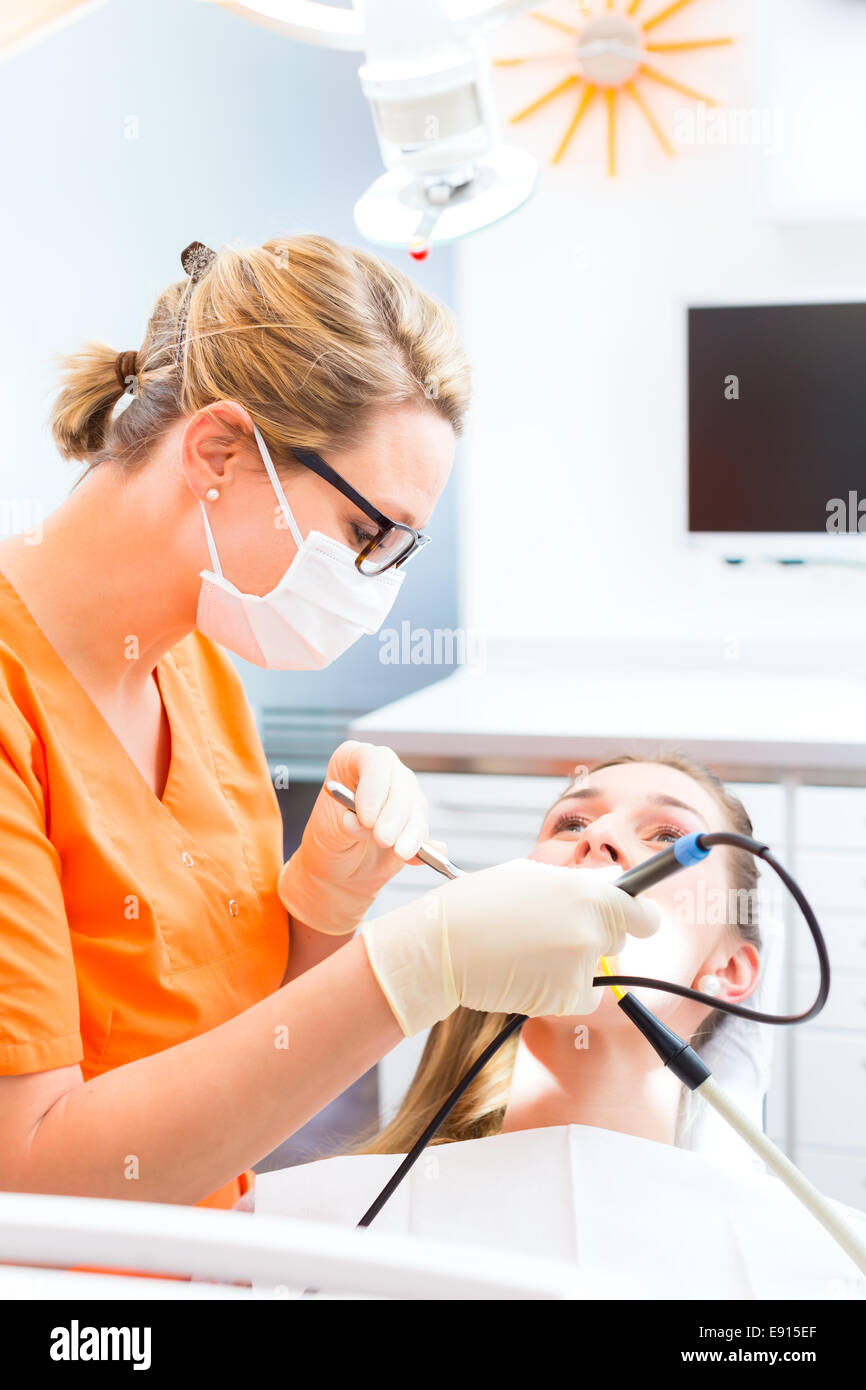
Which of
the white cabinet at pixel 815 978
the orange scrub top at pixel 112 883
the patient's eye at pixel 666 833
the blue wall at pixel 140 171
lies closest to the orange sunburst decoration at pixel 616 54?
the blue wall at pixel 140 171

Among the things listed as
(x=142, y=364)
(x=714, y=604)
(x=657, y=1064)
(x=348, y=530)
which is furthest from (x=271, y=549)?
(x=714, y=604)

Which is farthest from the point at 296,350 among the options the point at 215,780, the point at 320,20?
the point at 215,780

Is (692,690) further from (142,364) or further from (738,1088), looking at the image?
(142,364)

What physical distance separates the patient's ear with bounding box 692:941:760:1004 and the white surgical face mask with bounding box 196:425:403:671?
615 mm

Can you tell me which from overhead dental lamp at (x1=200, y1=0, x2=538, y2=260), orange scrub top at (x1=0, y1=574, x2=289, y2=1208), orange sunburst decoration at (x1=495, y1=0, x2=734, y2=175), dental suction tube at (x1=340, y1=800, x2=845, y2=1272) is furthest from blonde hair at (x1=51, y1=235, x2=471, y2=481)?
orange sunburst decoration at (x1=495, y1=0, x2=734, y2=175)

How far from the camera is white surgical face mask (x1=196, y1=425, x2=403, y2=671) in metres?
1.04

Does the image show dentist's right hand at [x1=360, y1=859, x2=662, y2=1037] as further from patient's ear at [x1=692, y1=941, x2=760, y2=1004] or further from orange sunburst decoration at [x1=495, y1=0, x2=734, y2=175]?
orange sunburst decoration at [x1=495, y1=0, x2=734, y2=175]

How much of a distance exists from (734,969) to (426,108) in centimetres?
108

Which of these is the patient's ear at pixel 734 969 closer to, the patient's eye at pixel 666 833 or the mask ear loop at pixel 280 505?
the patient's eye at pixel 666 833

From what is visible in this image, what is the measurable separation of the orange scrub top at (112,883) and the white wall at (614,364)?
1.83 metres

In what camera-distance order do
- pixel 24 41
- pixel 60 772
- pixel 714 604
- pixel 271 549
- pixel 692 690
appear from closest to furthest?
pixel 24 41 < pixel 60 772 < pixel 271 549 < pixel 692 690 < pixel 714 604

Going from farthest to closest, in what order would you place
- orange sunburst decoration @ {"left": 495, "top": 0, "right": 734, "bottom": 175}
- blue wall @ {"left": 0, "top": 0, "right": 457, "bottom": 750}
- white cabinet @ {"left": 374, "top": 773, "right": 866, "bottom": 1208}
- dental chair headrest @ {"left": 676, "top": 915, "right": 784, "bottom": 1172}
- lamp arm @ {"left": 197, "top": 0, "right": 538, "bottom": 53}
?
orange sunburst decoration @ {"left": 495, "top": 0, "right": 734, "bottom": 175} < white cabinet @ {"left": 374, "top": 773, "right": 866, "bottom": 1208} < blue wall @ {"left": 0, "top": 0, "right": 457, "bottom": 750} < dental chair headrest @ {"left": 676, "top": 915, "right": 784, "bottom": 1172} < lamp arm @ {"left": 197, "top": 0, "right": 538, "bottom": 53}
